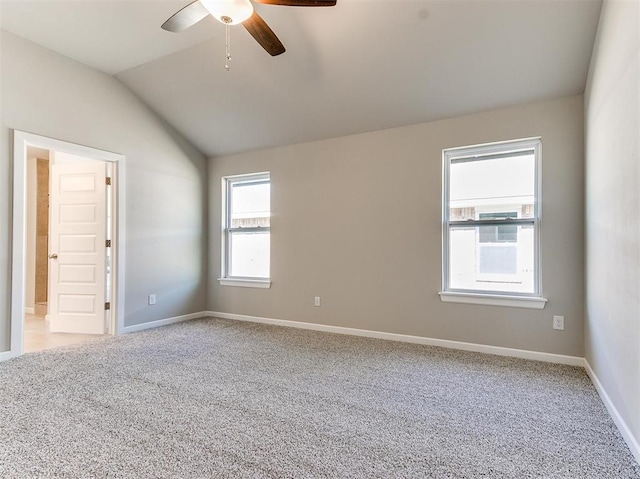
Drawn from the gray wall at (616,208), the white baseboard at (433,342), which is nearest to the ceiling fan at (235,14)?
the gray wall at (616,208)

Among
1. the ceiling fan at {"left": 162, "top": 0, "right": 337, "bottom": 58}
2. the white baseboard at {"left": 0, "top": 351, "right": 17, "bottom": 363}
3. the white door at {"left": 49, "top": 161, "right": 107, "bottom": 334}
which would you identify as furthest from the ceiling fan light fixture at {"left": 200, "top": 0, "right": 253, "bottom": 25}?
the white baseboard at {"left": 0, "top": 351, "right": 17, "bottom": 363}

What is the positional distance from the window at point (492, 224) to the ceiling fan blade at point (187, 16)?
8.58ft

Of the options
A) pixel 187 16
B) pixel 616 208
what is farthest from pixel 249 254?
Answer: pixel 616 208

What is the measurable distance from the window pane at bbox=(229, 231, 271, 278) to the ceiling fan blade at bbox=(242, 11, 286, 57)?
2.73 m

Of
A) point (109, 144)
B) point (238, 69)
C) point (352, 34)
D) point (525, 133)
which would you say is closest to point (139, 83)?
point (109, 144)

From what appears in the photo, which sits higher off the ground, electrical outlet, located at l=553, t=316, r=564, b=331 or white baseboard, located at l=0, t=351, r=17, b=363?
electrical outlet, located at l=553, t=316, r=564, b=331

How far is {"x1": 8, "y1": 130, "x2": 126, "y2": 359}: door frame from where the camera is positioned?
3.27 metres

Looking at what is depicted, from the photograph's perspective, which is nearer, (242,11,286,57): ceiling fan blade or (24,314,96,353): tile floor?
(242,11,286,57): ceiling fan blade

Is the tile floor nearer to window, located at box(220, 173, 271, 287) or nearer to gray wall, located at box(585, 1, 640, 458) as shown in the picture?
window, located at box(220, 173, 271, 287)

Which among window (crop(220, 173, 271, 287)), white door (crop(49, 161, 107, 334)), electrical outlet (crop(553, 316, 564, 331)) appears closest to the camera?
electrical outlet (crop(553, 316, 564, 331))

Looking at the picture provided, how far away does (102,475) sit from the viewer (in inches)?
61.7

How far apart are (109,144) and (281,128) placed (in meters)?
2.02

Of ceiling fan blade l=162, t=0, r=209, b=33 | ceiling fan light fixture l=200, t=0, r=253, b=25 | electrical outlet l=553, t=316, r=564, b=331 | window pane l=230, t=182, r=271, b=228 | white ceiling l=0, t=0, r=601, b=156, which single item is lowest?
electrical outlet l=553, t=316, r=564, b=331

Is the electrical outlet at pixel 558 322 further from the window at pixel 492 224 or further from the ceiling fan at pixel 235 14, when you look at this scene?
the ceiling fan at pixel 235 14
